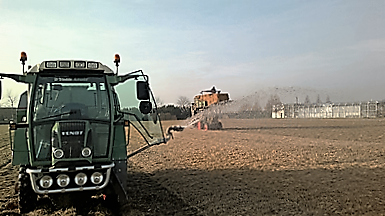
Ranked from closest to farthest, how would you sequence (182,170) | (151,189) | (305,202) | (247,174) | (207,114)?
(305,202) → (151,189) → (247,174) → (182,170) → (207,114)

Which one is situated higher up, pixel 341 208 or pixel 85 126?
pixel 85 126

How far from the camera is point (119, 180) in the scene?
5488 millimetres

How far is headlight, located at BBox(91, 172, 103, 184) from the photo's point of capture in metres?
5.06

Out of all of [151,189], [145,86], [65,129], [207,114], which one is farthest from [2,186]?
[207,114]

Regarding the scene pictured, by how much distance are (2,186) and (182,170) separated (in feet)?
17.0

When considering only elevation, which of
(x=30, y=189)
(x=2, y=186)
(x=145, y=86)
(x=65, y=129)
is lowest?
(x=2, y=186)

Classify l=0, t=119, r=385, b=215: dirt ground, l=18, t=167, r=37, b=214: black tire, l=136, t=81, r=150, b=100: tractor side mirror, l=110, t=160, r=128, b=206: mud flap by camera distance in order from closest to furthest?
l=18, t=167, r=37, b=214: black tire, l=110, t=160, r=128, b=206: mud flap, l=136, t=81, r=150, b=100: tractor side mirror, l=0, t=119, r=385, b=215: dirt ground

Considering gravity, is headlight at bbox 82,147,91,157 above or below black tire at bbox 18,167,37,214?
above

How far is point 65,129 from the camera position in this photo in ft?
16.7

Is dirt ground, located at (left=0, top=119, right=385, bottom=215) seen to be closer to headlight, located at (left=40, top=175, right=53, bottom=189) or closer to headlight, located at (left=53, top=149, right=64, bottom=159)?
headlight, located at (left=40, top=175, right=53, bottom=189)

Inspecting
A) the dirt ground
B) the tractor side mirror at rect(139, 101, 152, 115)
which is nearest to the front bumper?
the dirt ground

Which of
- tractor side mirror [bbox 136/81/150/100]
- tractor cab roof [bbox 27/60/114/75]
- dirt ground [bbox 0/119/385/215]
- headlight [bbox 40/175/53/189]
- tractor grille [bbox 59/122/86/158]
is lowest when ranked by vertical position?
dirt ground [bbox 0/119/385/215]

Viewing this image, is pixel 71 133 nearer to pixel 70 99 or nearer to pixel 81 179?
pixel 81 179

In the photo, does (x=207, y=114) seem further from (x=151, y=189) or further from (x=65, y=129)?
(x=65, y=129)
